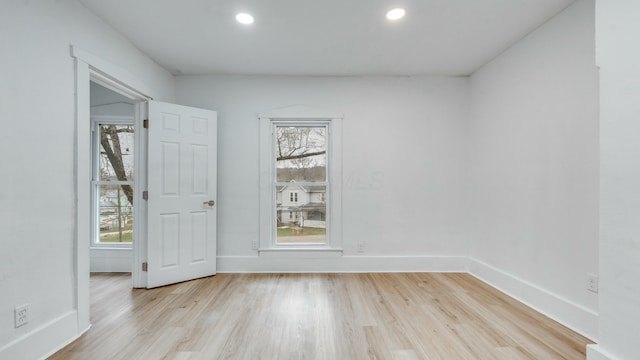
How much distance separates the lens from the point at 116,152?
3770 millimetres

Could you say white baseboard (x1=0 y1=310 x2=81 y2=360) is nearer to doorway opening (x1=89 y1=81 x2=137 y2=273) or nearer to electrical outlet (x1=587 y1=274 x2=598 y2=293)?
doorway opening (x1=89 y1=81 x2=137 y2=273)

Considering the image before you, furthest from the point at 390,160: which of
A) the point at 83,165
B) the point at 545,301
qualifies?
the point at 83,165

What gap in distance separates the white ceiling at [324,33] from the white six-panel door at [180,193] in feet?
2.30

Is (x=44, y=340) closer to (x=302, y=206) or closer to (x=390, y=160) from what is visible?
(x=302, y=206)

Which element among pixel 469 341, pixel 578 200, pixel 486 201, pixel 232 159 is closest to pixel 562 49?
pixel 578 200

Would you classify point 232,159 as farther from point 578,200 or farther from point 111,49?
point 578,200

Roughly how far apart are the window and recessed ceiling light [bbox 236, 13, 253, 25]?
2.36m

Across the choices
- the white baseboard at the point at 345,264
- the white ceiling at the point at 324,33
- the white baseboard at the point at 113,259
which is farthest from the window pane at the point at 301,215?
the white baseboard at the point at 113,259

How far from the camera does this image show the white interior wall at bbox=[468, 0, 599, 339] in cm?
212

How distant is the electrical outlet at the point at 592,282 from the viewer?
2.04 metres

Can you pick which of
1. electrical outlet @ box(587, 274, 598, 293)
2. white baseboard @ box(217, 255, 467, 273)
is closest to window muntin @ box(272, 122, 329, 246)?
white baseboard @ box(217, 255, 467, 273)

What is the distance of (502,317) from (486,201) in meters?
1.36

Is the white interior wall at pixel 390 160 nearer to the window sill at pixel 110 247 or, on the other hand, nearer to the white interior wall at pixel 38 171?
the white interior wall at pixel 38 171

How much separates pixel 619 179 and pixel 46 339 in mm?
3558
